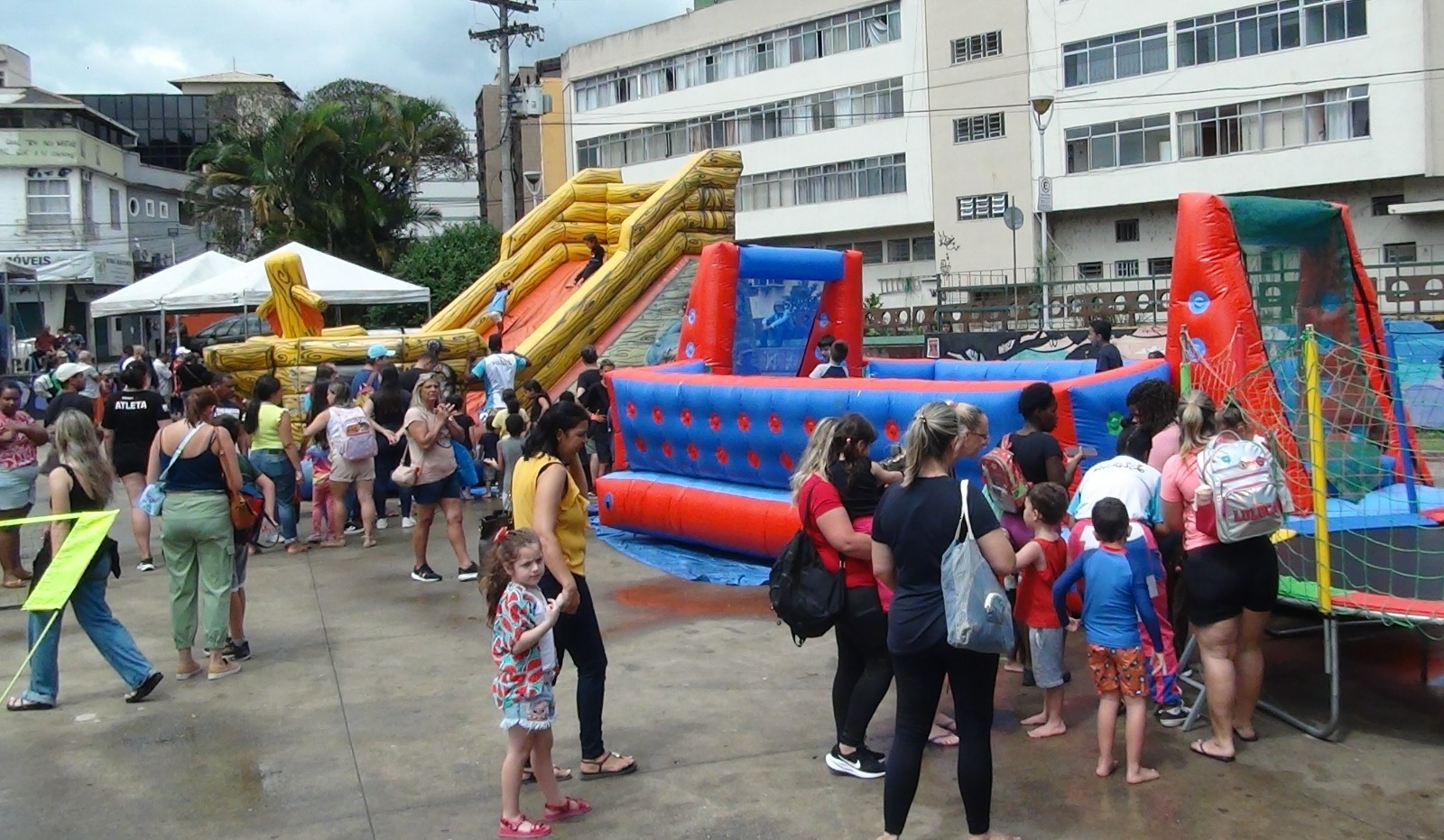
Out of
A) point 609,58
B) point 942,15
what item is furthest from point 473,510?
point 609,58

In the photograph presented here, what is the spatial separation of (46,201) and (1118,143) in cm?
3779

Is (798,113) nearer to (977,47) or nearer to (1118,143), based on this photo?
(977,47)

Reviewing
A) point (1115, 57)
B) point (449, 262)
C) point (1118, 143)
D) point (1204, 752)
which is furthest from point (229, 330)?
point (1204, 752)

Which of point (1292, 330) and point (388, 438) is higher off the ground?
point (1292, 330)

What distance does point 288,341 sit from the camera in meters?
14.3

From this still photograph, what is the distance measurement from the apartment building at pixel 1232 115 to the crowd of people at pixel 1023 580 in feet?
82.3

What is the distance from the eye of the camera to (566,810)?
488 centimetres

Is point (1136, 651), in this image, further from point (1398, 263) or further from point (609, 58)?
point (609, 58)

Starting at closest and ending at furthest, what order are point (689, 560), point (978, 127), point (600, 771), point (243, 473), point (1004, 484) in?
point (600, 771) → point (1004, 484) → point (243, 473) → point (689, 560) → point (978, 127)

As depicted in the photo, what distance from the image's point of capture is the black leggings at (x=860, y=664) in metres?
4.92

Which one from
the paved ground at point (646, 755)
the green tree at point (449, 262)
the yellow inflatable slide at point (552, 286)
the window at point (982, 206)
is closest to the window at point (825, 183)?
the window at point (982, 206)

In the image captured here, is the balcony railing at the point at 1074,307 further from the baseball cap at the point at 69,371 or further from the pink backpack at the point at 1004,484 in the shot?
the pink backpack at the point at 1004,484

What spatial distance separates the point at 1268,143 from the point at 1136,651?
27900 millimetres

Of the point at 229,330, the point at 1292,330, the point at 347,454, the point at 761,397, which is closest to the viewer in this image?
the point at 1292,330
